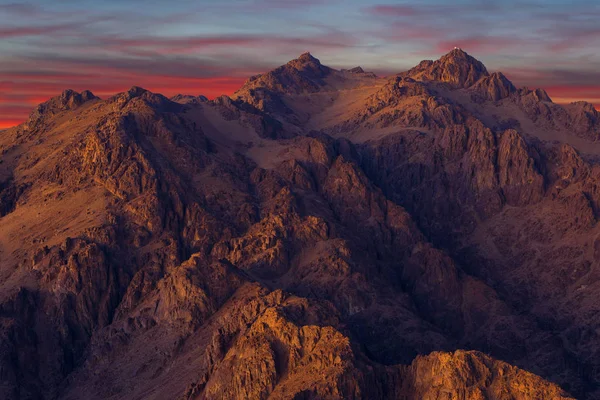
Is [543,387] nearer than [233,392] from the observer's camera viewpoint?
Yes

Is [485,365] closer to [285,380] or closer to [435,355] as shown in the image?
[435,355]

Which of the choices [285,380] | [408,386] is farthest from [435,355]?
[285,380]

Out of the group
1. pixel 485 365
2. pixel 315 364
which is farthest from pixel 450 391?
pixel 315 364

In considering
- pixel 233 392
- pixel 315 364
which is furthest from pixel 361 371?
pixel 233 392

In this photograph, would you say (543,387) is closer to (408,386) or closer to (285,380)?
(408,386)

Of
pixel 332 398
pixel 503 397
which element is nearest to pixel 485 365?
pixel 503 397

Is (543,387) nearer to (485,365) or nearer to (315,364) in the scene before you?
(485,365)

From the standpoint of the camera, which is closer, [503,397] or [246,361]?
[503,397]
